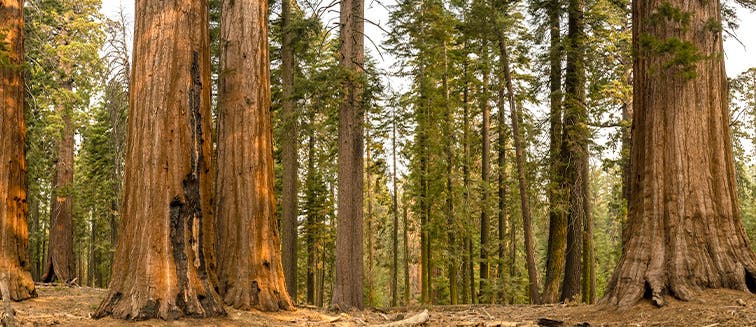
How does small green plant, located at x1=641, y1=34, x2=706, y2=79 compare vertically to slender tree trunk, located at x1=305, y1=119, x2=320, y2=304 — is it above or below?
above

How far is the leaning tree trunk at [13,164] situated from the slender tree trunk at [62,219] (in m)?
8.61

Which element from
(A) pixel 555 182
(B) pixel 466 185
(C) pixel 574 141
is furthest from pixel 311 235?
(C) pixel 574 141

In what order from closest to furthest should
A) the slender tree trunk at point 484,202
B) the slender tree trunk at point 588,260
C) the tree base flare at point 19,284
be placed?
the tree base flare at point 19,284 < the slender tree trunk at point 588,260 < the slender tree trunk at point 484,202

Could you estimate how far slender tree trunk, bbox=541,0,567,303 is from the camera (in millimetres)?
13289

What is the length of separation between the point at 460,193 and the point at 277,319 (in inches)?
586

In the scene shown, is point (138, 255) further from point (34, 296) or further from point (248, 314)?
point (34, 296)

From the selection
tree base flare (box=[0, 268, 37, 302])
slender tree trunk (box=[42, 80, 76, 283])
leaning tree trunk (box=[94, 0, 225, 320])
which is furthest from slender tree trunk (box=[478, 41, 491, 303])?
slender tree trunk (box=[42, 80, 76, 283])

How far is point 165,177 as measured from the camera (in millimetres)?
6934

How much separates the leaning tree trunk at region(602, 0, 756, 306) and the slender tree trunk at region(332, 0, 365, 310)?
5222 mm

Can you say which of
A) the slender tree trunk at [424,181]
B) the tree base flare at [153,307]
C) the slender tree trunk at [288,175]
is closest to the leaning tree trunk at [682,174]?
the tree base flare at [153,307]

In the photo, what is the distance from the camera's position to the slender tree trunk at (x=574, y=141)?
43.8 feet

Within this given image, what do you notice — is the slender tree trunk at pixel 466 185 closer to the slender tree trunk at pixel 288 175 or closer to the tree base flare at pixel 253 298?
the slender tree trunk at pixel 288 175

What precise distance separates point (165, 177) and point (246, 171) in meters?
2.34

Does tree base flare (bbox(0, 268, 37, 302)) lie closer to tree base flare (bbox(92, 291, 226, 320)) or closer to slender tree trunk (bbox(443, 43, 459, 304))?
tree base flare (bbox(92, 291, 226, 320))
